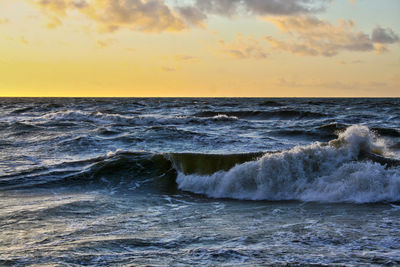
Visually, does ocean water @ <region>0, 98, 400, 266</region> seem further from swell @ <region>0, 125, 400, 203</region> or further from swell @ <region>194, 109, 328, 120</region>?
swell @ <region>194, 109, 328, 120</region>

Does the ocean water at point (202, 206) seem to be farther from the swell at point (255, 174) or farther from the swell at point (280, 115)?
the swell at point (280, 115)

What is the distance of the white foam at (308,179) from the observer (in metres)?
7.73

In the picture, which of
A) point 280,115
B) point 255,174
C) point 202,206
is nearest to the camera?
point 202,206

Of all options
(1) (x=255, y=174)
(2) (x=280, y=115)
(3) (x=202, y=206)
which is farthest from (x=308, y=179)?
(2) (x=280, y=115)

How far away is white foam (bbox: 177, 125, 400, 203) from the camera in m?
7.73

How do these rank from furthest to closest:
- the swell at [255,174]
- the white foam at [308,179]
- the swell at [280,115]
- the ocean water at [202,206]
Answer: the swell at [280,115] < the swell at [255,174] < the white foam at [308,179] < the ocean water at [202,206]

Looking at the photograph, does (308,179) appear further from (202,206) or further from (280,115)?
(280,115)

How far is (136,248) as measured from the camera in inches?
191

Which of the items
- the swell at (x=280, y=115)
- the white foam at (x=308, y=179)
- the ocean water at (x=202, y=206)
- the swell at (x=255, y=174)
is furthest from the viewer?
the swell at (x=280, y=115)

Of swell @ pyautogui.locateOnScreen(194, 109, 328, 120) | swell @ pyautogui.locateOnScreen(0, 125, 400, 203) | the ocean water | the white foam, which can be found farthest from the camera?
swell @ pyautogui.locateOnScreen(194, 109, 328, 120)

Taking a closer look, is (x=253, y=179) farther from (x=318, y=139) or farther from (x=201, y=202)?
(x=318, y=139)

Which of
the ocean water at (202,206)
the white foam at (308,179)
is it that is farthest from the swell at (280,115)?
the white foam at (308,179)

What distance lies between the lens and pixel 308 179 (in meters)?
8.78

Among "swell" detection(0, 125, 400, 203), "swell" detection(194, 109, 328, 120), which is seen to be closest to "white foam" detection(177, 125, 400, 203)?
"swell" detection(0, 125, 400, 203)
